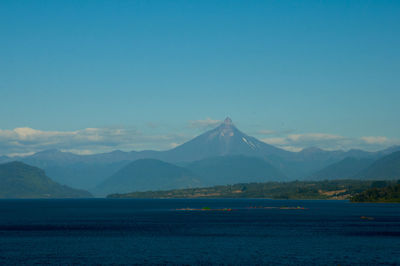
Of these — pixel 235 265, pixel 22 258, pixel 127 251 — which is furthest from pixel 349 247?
pixel 22 258

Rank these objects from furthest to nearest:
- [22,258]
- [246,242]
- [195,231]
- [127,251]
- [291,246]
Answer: [195,231], [246,242], [291,246], [127,251], [22,258]

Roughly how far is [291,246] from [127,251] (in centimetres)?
4147

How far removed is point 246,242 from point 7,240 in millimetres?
66117

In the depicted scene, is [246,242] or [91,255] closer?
[91,255]

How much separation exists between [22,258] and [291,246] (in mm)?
64975

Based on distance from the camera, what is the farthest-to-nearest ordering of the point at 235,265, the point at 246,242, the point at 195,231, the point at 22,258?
the point at 195,231 < the point at 246,242 < the point at 22,258 < the point at 235,265

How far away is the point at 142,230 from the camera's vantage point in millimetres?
192750

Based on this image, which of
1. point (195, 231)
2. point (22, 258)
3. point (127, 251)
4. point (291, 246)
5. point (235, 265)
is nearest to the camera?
point (235, 265)

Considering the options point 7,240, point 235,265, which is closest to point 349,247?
point 235,265

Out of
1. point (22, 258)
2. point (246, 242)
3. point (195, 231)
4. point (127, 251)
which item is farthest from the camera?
point (195, 231)

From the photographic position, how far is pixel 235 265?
108m

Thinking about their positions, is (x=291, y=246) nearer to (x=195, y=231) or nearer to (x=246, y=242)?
(x=246, y=242)

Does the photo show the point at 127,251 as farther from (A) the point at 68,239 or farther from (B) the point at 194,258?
(A) the point at 68,239

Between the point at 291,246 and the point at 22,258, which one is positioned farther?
the point at 291,246
